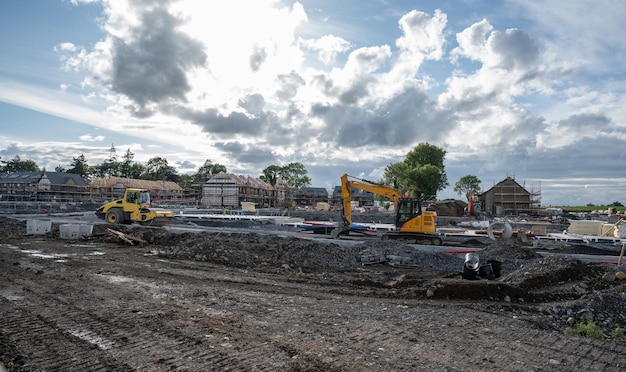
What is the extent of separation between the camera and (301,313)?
7.89m

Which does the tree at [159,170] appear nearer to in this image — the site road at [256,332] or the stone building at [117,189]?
the stone building at [117,189]

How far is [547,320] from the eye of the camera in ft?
25.4

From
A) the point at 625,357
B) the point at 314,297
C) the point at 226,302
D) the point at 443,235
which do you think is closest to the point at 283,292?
the point at 314,297

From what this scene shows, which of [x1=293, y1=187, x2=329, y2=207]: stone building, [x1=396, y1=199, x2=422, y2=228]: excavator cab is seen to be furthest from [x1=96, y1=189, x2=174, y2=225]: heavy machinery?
[x1=293, y1=187, x2=329, y2=207]: stone building

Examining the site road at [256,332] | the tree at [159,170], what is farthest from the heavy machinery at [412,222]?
the tree at [159,170]

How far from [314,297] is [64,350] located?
5104 mm

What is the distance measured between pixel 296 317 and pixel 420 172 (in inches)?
2495

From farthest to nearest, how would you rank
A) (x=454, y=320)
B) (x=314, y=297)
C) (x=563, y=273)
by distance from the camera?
(x=563, y=273) → (x=314, y=297) → (x=454, y=320)

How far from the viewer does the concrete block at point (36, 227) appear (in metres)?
23.1

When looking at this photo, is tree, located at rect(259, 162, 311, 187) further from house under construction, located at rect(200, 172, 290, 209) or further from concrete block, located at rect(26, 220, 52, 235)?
concrete block, located at rect(26, 220, 52, 235)

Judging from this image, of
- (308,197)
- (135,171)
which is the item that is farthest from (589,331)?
(135,171)

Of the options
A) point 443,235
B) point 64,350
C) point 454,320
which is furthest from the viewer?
point 443,235

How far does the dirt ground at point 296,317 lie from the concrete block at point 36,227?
10389 mm

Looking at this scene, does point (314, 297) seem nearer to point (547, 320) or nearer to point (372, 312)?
point (372, 312)
